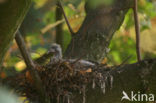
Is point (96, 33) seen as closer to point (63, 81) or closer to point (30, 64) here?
point (63, 81)

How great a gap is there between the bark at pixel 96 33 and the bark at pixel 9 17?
1131 millimetres

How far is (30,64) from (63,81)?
0.30 metres

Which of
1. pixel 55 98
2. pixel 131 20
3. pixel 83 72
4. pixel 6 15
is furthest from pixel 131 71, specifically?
pixel 131 20

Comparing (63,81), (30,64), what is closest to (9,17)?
(30,64)

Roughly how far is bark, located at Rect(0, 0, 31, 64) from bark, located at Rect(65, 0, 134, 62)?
1.13 meters

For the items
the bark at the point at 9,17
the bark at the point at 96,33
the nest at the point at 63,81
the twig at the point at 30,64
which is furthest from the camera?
the bark at the point at 96,33

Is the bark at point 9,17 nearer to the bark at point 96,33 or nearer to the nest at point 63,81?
the nest at point 63,81

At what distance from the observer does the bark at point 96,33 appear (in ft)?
6.49

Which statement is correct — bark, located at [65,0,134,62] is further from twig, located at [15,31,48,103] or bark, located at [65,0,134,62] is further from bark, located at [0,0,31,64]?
bark, located at [0,0,31,64]

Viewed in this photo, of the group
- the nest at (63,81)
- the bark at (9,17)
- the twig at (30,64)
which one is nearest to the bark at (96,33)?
the nest at (63,81)

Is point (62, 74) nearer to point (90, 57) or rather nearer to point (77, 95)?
point (77, 95)

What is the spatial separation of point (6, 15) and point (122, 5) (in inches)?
58.9

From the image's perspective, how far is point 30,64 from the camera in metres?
1.26

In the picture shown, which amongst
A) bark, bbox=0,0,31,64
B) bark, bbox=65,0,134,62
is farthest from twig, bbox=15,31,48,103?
bark, bbox=65,0,134,62
